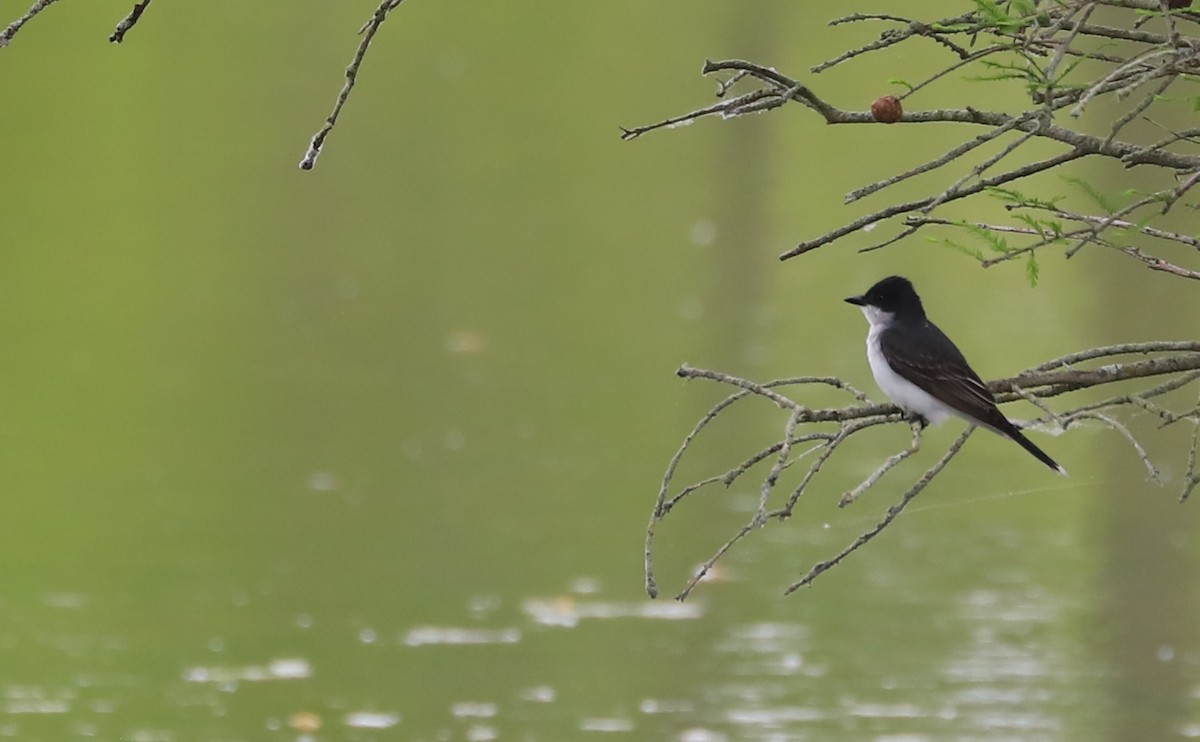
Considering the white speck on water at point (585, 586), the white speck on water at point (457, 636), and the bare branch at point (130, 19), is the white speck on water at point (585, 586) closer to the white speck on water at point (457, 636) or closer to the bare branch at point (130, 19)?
the white speck on water at point (457, 636)

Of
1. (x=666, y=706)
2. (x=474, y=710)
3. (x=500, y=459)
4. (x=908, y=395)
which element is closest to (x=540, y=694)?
(x=474, y=710)

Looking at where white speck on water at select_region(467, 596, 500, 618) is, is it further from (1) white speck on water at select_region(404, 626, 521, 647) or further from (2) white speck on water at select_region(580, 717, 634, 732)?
(2) white speck on water at select_region(580, 717, 634, 732)

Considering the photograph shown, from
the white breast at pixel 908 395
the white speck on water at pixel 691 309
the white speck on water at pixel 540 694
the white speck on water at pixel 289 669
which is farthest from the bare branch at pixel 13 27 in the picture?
the white speck on water at pixel 691 309

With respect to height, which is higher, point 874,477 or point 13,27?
point 13,27

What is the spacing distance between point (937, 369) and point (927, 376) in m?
0.03

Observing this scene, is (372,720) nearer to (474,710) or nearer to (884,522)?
(474,710)

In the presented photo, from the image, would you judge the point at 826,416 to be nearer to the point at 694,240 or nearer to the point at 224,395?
the point at 224,395

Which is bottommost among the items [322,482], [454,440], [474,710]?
[474,710]

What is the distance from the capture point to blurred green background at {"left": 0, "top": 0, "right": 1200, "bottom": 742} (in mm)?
7469

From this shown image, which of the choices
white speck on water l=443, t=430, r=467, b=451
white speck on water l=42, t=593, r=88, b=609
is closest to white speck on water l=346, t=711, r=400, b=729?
white speck on water l=42, t=593, r=88, b=609

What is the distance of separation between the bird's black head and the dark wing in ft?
0.60

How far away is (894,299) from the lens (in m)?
5.65

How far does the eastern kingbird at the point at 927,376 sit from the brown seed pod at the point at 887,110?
157cm

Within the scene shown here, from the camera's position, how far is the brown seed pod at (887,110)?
10.1ft
